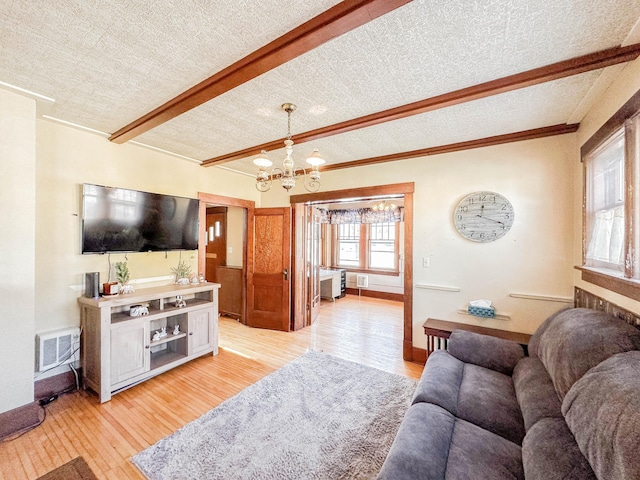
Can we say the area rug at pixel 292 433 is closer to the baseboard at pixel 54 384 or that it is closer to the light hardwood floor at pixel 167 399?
the light hardwood floor at pixel 167 399

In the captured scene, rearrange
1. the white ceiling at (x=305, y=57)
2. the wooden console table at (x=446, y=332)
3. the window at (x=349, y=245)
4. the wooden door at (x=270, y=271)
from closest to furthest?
the white ceiling at (x=305, y=57)
the wooden console table at (x=446, y=332)
the wooden door at (x=270, y=271)
the window at (x=349, y=245)

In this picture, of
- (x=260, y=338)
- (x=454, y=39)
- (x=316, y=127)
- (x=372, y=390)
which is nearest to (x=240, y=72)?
(x=316, y=127)

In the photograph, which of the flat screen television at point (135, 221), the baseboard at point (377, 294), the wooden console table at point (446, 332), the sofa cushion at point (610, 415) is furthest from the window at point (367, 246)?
the sofa cushion at point (610, 415)

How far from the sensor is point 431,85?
194 centimetres

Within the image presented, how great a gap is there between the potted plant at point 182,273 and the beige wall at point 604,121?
4116 millimetres

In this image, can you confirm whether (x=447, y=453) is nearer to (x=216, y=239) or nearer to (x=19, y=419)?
(x=19, y=419)

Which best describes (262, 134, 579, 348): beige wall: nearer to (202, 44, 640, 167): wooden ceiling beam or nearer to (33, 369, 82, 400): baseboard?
(202, 44, 640, 167): wooden ceiling beam

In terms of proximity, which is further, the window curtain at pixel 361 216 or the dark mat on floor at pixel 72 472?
the window curtain at pixel 361 216

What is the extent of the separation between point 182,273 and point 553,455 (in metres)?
3.75

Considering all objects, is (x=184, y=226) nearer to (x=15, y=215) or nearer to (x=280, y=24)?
(x=15, y=215)

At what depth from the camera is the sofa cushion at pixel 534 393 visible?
1.42 m

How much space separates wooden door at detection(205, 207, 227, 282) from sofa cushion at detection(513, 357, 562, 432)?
194 inches

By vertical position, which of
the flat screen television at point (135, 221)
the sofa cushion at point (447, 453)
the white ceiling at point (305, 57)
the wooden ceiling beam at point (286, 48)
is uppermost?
the white ceiling at point (305, 57)

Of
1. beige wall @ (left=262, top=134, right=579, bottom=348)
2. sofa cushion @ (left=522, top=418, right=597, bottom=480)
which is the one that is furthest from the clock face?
sofa cushion @ (left=522, top=418, right=597, bottom=480)
